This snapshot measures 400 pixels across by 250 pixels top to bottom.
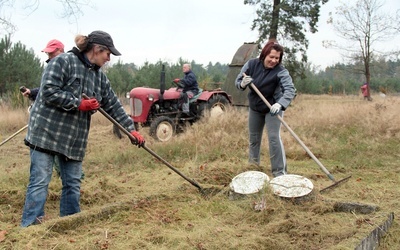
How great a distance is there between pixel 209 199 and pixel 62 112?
1.65 meters

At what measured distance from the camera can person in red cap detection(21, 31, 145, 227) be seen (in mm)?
3344

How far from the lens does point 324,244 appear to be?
3.02m

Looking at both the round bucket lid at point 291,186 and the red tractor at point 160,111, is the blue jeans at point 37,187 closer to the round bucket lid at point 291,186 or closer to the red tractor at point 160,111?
the round bucket lid at point 291,186

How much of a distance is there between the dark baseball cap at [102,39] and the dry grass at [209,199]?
4.28 ft

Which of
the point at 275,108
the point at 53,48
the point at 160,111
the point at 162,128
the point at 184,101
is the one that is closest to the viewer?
the point at 275,108

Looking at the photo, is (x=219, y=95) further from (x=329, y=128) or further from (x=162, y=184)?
(x=162, y=184)

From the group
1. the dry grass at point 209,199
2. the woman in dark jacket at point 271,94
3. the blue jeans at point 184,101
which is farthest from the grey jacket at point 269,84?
the blue jeans at point 184,101

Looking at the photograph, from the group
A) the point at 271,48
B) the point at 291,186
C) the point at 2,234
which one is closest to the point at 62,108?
the point at 2,234

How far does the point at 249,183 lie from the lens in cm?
424

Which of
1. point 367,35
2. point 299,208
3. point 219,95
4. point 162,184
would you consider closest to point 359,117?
point 219,95

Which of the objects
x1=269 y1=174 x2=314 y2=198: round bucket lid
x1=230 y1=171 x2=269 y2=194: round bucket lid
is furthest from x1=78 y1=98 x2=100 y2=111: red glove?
x1=269 y1=174 x2=314 y2=198: round bucket lid

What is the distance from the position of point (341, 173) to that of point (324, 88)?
38.2 m

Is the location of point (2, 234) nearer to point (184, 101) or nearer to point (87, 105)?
point (87, 105)

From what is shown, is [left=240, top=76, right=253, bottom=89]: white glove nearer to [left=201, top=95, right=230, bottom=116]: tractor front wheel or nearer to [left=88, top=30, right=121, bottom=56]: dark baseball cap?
[left=88, top=30, right=121, bottom=56]: dark baseball cap
